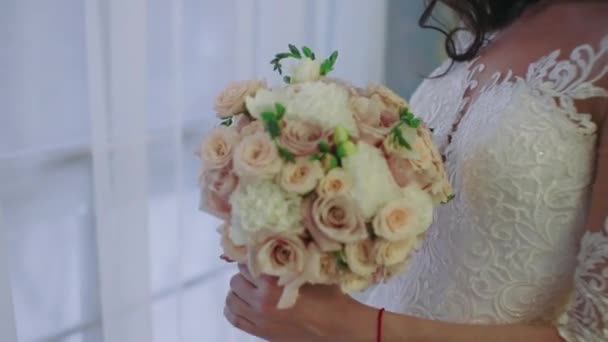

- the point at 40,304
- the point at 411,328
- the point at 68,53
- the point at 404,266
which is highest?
the point at 68,53

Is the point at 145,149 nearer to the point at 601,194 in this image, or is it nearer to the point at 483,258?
the point at 483,258

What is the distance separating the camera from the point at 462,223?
37.8 inches

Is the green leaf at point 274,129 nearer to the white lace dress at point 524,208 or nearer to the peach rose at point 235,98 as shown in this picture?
the peach rose at point 235,98

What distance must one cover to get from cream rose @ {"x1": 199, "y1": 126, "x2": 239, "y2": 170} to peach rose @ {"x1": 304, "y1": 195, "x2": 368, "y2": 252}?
89 mm

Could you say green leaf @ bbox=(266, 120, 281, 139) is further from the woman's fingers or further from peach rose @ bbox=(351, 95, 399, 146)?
the woman's fingers

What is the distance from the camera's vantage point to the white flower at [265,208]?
68cm

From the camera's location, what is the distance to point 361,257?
28.1 inches

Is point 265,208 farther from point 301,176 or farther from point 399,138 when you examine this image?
point 399,138

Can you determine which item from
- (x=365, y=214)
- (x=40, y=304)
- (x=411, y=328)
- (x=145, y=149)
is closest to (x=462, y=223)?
(x=411, y=328)

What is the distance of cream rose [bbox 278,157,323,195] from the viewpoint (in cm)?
68

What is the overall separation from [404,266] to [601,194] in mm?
238

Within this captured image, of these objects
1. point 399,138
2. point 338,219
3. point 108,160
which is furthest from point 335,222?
point 108,160

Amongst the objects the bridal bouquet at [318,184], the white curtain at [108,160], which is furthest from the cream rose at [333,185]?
the white curtain at [108,160]

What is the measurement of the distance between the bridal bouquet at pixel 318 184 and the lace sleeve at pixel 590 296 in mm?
199
